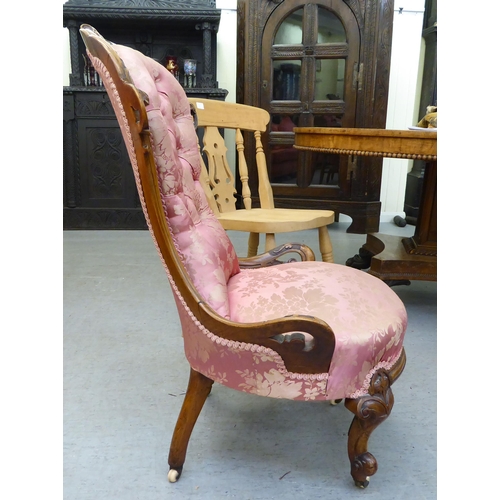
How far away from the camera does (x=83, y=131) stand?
3.08 m

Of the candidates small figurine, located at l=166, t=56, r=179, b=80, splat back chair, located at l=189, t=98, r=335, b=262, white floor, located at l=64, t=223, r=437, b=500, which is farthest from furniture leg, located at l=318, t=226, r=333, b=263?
small figurine, located at l=166, t=56, r=179, b=80

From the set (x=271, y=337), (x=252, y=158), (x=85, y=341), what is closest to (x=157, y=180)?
(x=271, y=337)

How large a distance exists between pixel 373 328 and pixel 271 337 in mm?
217

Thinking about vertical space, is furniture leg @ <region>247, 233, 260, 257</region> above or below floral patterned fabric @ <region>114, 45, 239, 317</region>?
below

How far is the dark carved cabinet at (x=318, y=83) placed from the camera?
2973 mm

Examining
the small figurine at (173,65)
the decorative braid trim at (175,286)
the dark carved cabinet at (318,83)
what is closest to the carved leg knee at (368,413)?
the decorative braid trim at (175,286)

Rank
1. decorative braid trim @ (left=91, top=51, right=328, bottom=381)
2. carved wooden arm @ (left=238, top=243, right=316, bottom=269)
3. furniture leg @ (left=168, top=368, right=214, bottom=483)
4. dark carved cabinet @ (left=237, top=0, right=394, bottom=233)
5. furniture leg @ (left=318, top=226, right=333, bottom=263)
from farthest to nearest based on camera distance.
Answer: dark carved cabinet @ (left=237, top=0, right=394, bottom=233) < furniture leg @ (left=318, top=226, right=333, bottom=263) < carved wooden arm @ (left=238, top=243, right=316, bottom=269) < furniture leg @ (left=168, top=368, right=214, bottom=483) < decorative braid trim @ (left=91, top=51, right=328, bottom=381)

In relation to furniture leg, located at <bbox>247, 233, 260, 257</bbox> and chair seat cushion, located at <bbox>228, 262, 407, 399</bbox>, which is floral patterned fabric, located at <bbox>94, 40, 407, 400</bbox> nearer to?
chair seat cushion, located at <bbox>228, 262, 407, 399</bbox>

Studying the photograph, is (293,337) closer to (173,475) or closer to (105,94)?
(173,475)

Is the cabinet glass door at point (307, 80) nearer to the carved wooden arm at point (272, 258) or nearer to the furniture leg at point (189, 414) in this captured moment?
the carved wooden arm at point (272, 258)

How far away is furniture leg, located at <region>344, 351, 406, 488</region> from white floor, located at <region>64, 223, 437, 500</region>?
0.34 feet

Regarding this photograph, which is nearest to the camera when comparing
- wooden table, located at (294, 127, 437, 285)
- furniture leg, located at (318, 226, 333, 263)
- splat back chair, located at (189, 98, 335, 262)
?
wooden table, located at (294, 127, 437, 285)

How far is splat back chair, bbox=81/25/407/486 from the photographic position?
82 centimetres

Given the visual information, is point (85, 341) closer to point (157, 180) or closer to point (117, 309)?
point (117, 309)
